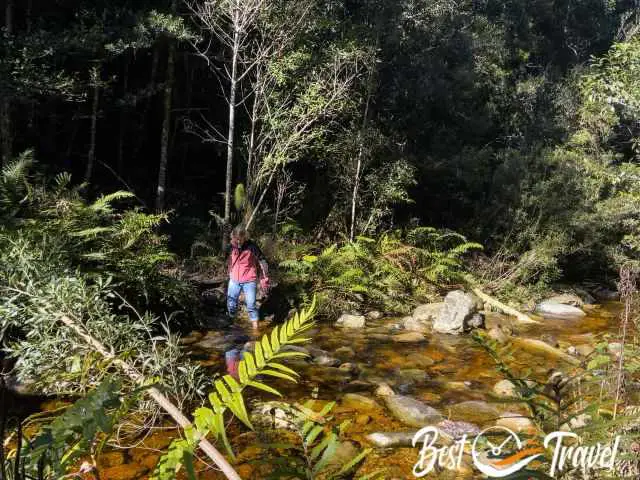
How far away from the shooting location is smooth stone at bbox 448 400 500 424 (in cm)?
453

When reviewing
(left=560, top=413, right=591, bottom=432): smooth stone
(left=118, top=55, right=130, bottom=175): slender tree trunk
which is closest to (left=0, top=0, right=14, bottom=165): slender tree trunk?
(left=118, top=55, right=130, bottom=175): slender tree trunk

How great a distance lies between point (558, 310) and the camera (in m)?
10.2

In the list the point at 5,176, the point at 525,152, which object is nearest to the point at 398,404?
the point at 5,176

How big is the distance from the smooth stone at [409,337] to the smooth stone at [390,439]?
11.0 ft

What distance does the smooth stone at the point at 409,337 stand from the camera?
741 centimetres

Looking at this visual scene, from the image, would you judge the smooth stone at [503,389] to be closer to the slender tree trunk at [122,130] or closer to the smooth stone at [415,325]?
the smooth stone at [415,325]

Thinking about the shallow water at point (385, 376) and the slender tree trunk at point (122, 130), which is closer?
the shallow water at point (385, 376)

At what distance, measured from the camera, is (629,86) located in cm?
957

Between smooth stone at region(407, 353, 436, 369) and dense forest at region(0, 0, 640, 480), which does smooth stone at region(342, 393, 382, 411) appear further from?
smooth stone at region(407, 353, 436, 369)

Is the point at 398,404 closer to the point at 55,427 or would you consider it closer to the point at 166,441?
the point at 166,441

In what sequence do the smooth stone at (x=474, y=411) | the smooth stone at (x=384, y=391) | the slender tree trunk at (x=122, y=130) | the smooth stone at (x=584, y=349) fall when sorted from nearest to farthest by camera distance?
the smooth stone at (x=474, y=411) → the smooth stone at (x=384, y=391) → the smooth stone at (x=584, y=349) → the slender tree trunk at (x=122, y=130)

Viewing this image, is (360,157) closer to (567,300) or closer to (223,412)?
(567,300)

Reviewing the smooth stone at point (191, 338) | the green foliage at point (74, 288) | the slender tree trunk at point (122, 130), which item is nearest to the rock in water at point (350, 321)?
the smooth stone at point (191, 338)

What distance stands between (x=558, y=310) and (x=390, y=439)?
7674 mm
